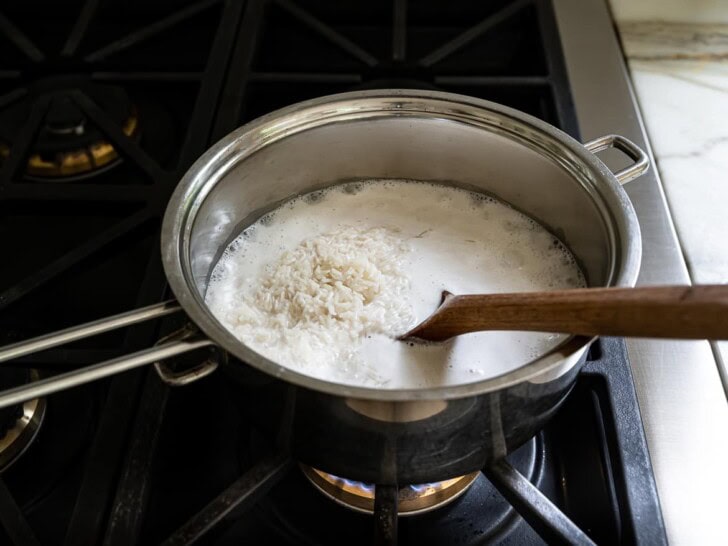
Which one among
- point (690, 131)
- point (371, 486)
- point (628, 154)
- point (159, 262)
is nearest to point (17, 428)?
point (159, 262)

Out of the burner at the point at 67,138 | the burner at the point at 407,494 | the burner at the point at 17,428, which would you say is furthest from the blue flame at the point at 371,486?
the burner at the point at 67,138

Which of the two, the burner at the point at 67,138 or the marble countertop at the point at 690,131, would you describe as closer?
the marble countertop at the point at 690,131

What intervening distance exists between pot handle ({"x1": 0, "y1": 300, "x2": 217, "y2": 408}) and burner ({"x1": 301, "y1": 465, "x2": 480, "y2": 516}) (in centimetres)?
16

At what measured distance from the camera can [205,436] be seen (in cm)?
58

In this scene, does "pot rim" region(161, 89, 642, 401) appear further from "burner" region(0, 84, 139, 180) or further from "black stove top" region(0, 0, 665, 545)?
"burner" region(0, 84, 139, 180)

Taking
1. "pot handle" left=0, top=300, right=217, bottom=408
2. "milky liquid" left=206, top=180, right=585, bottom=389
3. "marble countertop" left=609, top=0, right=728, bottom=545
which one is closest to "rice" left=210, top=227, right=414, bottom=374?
"milky liquid" left=206, top=180, right=585, bottom=389

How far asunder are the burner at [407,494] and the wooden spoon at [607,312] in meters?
0.12

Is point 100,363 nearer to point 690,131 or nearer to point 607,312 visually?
point 607,312

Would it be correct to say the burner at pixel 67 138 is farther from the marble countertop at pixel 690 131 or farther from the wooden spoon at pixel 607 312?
the marble countertop at pixel 690 131

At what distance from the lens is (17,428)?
1.84 ft

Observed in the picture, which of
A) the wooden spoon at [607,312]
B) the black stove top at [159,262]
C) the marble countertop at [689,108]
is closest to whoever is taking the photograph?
the wooden spoon at [607,312]

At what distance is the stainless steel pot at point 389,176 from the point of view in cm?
42

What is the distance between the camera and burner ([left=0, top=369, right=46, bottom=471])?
55 centimetres

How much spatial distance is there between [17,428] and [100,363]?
184 millimetres
